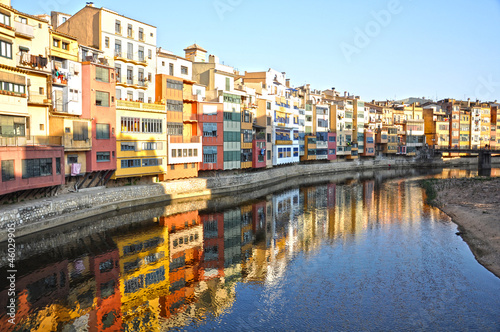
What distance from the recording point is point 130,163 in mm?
44406

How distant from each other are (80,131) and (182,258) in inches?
714

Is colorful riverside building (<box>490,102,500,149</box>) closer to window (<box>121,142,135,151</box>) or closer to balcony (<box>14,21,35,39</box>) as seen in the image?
window (<box>121,142,135,151</box>)

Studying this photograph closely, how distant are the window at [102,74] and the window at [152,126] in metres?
6.41

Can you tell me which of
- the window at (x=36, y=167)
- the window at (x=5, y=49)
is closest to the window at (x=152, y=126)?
the window at (x=36, y=167)

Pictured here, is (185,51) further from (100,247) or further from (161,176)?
(100,247)

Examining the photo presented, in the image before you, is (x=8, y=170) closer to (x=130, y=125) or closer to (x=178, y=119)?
(x=130, y=125)

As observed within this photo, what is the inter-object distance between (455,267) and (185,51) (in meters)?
53.9

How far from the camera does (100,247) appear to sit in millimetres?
29500

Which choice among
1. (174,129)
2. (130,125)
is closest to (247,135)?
(174,129)

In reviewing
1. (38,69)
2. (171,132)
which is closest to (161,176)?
(171,132)

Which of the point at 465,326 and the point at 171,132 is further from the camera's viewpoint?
the point at 171,132

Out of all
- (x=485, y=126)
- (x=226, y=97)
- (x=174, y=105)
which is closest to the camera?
(x=174, y=105)

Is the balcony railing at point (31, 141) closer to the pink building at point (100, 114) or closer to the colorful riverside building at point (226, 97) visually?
the pink building at point (100, 114)

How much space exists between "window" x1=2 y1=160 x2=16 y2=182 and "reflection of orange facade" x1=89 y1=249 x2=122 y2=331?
919 centimetres
